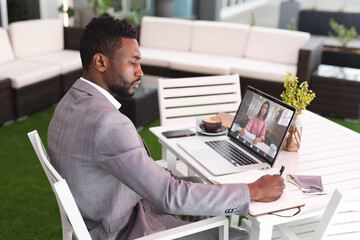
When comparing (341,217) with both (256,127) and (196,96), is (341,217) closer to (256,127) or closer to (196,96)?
(256,127)

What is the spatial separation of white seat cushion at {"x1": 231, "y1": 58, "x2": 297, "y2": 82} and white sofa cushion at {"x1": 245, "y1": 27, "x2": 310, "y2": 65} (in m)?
0.10

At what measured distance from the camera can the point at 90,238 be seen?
1.55 metres

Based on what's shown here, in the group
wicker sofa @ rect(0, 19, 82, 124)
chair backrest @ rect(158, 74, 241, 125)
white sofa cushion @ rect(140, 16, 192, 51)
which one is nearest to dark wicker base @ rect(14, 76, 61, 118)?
wicker sofa @ rect(0, 19, 82, 124)

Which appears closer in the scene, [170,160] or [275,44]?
[170,160]

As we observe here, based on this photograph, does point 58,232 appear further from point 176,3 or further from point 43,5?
point 176,3

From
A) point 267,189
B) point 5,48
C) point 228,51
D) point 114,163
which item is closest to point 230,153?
point 267,189

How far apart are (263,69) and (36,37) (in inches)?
103

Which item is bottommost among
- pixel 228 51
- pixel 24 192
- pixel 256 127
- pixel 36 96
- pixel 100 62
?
pixel 24 192

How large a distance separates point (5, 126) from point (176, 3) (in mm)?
A: 6473

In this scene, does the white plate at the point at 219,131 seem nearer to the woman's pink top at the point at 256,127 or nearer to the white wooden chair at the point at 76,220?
the woman's pink top at the point at 256,127

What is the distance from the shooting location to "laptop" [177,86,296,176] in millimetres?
1890

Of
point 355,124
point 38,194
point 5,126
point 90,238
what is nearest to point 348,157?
point 90,238

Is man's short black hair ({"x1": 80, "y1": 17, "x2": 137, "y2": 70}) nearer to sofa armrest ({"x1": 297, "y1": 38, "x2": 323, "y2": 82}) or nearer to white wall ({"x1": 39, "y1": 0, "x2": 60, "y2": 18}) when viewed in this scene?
sofa armrest ({"x1": 297, "y1": 38, "x2": 323, "y2": 82})

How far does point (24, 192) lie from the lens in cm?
318
